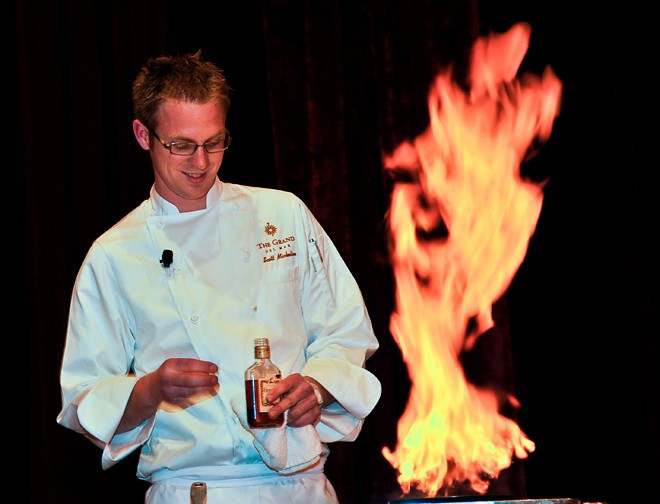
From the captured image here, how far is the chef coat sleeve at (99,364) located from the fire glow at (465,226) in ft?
4.10

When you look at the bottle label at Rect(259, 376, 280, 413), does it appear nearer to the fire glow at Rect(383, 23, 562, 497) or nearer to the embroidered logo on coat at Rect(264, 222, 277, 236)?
the embroidered logo on coat at Rect(264, 222, 277, 236)

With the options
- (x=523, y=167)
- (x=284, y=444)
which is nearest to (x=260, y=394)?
(x=284, y=444)

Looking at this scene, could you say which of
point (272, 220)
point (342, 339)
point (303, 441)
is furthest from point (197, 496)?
point (272, 220)

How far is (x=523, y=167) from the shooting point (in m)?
3.33

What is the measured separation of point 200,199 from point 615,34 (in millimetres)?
1772

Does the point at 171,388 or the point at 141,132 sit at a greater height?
the point at 141,132

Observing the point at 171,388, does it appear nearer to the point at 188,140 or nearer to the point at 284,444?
the point at 284,444

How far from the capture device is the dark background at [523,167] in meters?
3.16

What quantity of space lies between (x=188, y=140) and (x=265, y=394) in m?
0.61

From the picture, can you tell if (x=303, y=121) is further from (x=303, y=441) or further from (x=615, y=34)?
(x=303, y=441)

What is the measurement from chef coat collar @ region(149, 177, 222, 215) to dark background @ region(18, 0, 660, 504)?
2.64 feet

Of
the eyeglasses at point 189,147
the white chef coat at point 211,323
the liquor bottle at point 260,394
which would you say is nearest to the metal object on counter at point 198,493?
the liquor bottle at point 260,394

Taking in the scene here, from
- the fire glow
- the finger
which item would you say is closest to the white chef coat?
the finger

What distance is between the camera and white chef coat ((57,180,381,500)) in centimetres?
196
